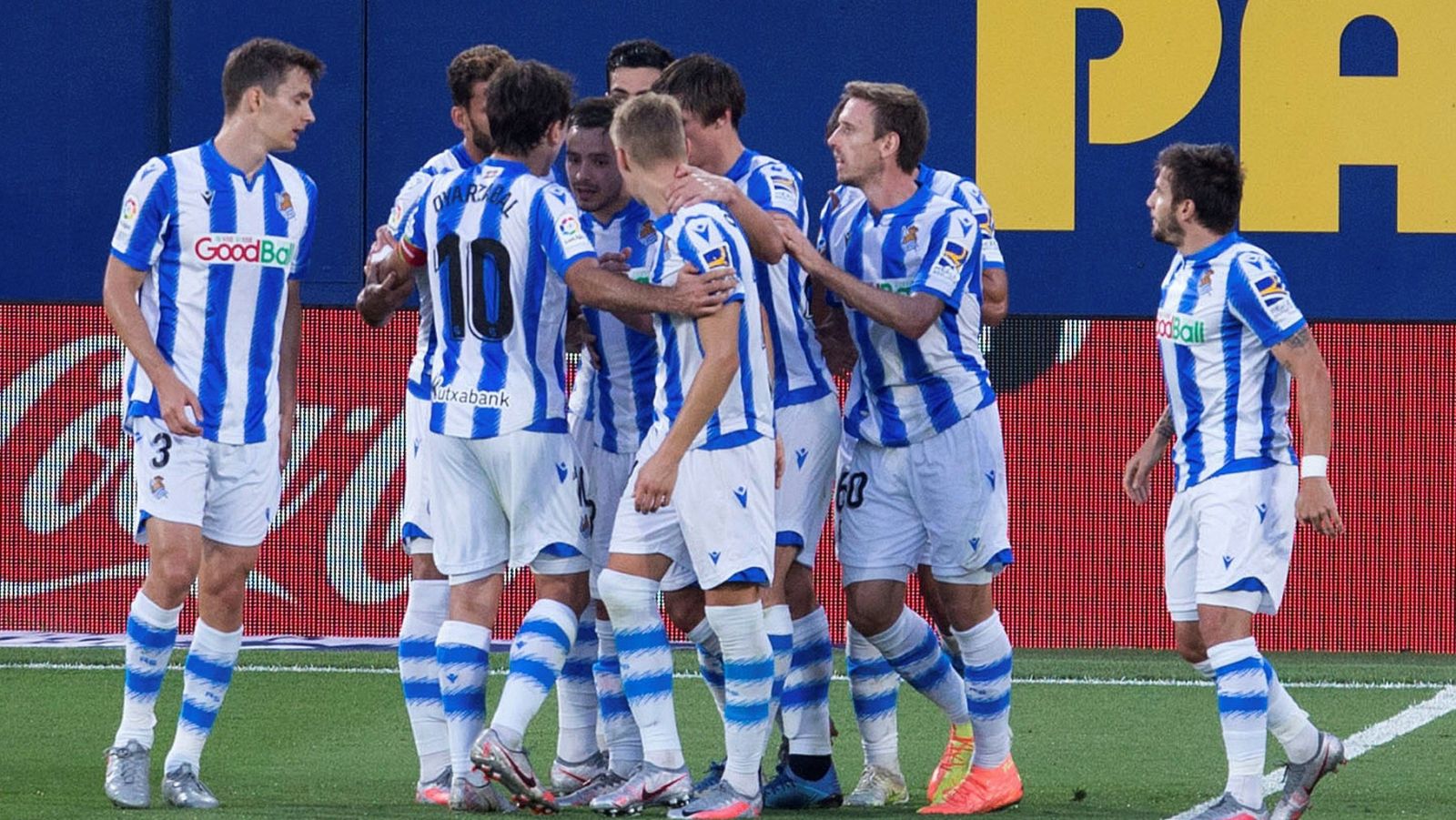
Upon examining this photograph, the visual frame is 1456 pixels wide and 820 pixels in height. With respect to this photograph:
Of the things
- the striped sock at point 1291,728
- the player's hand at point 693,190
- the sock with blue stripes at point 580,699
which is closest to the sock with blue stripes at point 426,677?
the sock with blue stripes at point 580,699

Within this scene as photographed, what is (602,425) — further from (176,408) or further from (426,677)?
(176,408)

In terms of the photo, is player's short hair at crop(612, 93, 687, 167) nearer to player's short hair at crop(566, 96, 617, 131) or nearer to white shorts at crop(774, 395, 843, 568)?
player's short hair at crop(566, 96, 617, 131)

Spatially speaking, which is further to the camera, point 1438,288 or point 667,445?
point 1438,288

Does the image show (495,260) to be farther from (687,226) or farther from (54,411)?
(54,411)

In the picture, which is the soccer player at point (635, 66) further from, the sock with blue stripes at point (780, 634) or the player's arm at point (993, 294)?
the sock with blue stripes at point (780, 634)

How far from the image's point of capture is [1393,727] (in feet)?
24.1

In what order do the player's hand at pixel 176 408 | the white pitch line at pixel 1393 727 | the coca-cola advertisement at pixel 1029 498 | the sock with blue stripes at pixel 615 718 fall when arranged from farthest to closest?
the coca-cola advertisement at pixel 1029 498
the white pitch line at pixel 1393 727
the sock with blue stripes at pixel 615 718
the player's hand at pixel 176 408

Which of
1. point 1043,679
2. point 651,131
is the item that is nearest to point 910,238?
point 651,131

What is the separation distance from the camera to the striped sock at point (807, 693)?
5.84 m

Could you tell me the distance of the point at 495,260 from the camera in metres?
5.39

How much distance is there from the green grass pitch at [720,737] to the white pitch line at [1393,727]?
53 millimetres

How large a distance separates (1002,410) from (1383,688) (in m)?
2.17

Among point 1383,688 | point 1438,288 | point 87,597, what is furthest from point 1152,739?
point 1438,288

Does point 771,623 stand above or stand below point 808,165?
below
